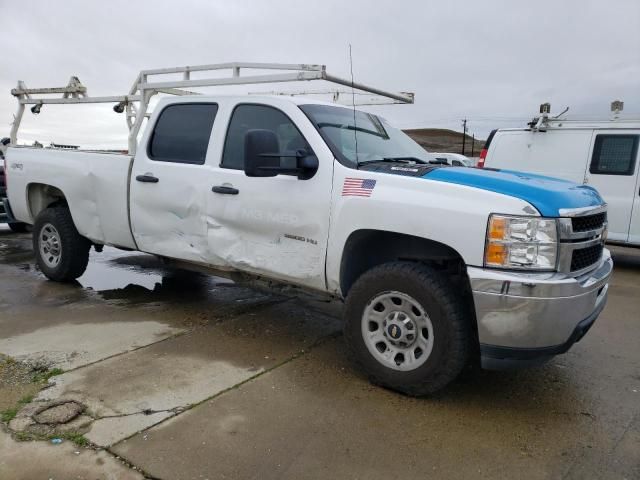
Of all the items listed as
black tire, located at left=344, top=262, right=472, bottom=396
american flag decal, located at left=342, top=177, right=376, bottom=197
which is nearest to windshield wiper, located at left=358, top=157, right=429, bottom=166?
american flag decal, located at left=342, top=177, right=376, bottom=197

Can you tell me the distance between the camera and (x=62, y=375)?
364cm

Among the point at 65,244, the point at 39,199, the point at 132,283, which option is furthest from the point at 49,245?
the point at 132,283

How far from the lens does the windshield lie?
12.9ft

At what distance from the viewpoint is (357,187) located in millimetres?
3570

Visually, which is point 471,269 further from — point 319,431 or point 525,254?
point 319,431

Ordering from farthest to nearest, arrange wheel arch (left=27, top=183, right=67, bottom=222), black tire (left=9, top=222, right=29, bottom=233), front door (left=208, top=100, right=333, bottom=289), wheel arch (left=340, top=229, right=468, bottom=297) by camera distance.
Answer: black tire (left=9, top=222, right=29, bottom=233), wheel arch (left=27, top=183, right=67, bottom=222), front door (left=208, top=100, right=333, bottom=289), wheel arch (left=340, top=229, right=468, bottom=297)

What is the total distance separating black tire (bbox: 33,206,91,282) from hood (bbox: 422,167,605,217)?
4129mm

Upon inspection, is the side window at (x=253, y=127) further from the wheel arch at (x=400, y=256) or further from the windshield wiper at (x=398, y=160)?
the wheel arch at (x=400, y=256)

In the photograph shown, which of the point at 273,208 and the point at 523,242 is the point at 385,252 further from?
the point at 523,242

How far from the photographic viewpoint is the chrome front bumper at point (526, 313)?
2943mm

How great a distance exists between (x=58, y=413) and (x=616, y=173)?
8.07 m

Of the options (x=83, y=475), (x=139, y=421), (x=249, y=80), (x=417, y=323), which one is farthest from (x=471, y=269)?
(x=249, y=80)

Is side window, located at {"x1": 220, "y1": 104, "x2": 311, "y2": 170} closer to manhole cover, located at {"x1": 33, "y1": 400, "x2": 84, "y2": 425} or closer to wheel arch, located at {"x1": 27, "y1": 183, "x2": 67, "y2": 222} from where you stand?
manhole cover, located at {"x1": 33, "y1": 400, "x2": 84, "y2": 425}

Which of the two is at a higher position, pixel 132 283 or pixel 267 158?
pixel 267 158
